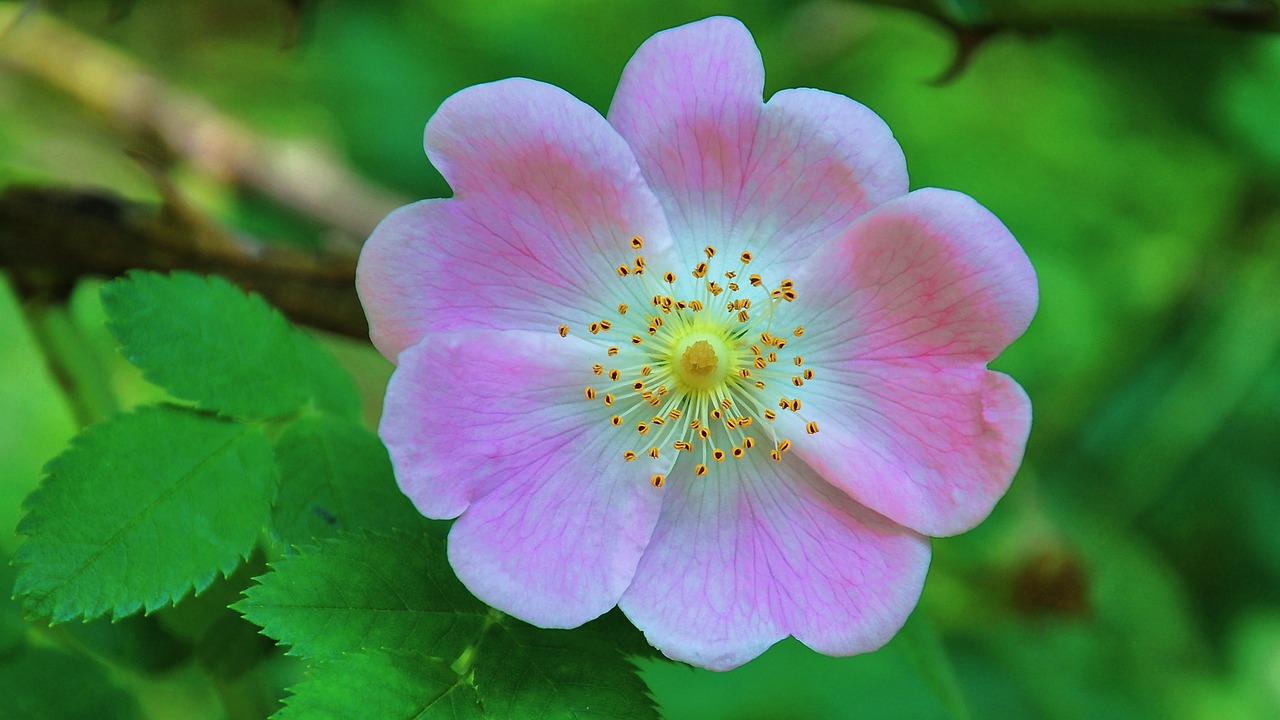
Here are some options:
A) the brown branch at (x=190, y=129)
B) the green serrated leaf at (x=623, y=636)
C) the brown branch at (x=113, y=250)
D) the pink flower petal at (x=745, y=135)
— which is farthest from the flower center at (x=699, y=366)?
the brown branch at (x=190, y=129)

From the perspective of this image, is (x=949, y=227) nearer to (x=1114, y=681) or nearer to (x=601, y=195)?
(x=601, y=195)

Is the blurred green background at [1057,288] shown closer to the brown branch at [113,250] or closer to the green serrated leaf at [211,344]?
the brown branch at [113,250]

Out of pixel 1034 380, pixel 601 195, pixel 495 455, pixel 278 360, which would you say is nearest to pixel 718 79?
pixel 601 195

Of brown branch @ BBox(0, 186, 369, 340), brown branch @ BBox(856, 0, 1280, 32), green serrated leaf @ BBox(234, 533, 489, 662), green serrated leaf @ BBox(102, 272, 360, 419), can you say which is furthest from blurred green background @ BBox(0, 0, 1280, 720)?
green serrated leaf @ BBox(234, 533, 489, 662)

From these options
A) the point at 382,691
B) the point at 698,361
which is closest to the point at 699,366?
the point at 698,361

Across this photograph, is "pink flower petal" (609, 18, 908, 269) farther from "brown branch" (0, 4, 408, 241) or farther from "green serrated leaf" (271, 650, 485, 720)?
"brown branch" (0, 4, 408, 241)

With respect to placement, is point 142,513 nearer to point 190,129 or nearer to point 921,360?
point 921,360
